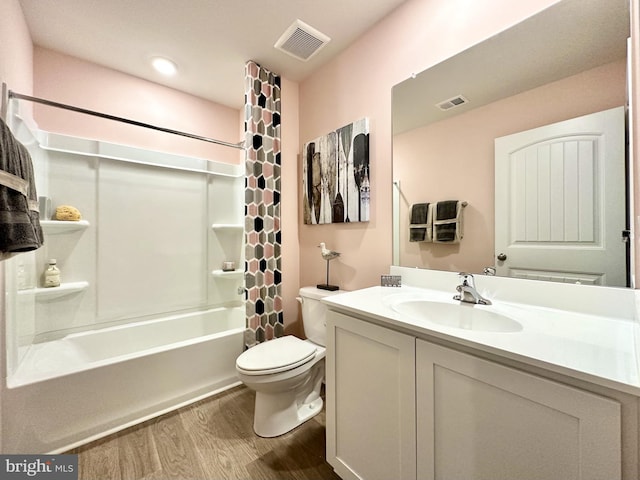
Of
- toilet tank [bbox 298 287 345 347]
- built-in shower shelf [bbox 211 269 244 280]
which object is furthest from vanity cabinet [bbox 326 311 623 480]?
built-in shower shelf [bbox 211 269 244 280]

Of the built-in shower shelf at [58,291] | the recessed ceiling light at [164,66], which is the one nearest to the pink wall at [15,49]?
the recessed ceiling light at [164,66]

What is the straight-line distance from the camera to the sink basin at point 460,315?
39.5 inches

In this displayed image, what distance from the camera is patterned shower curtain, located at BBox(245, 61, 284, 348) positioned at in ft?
6.51

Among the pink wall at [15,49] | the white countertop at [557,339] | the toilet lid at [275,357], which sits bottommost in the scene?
the toilet lid at [275,357]

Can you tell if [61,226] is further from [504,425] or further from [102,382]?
[504,425]

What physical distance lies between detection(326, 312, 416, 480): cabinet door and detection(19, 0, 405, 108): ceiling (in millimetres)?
1781

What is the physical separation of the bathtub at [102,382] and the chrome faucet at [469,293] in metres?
1.59

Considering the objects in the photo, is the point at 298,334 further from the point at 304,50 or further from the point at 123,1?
the point at 123,1

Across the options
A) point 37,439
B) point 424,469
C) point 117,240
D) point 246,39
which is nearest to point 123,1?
point 246,39

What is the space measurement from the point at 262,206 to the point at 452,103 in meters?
1.41

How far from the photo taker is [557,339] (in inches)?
28.7

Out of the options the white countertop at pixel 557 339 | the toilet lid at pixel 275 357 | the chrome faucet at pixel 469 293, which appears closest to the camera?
the white countertop at pixel 557 339

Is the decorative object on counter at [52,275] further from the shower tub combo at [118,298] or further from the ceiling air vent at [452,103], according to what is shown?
the ceiling air vent at [452,103]

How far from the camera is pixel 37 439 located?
1.31 meters
